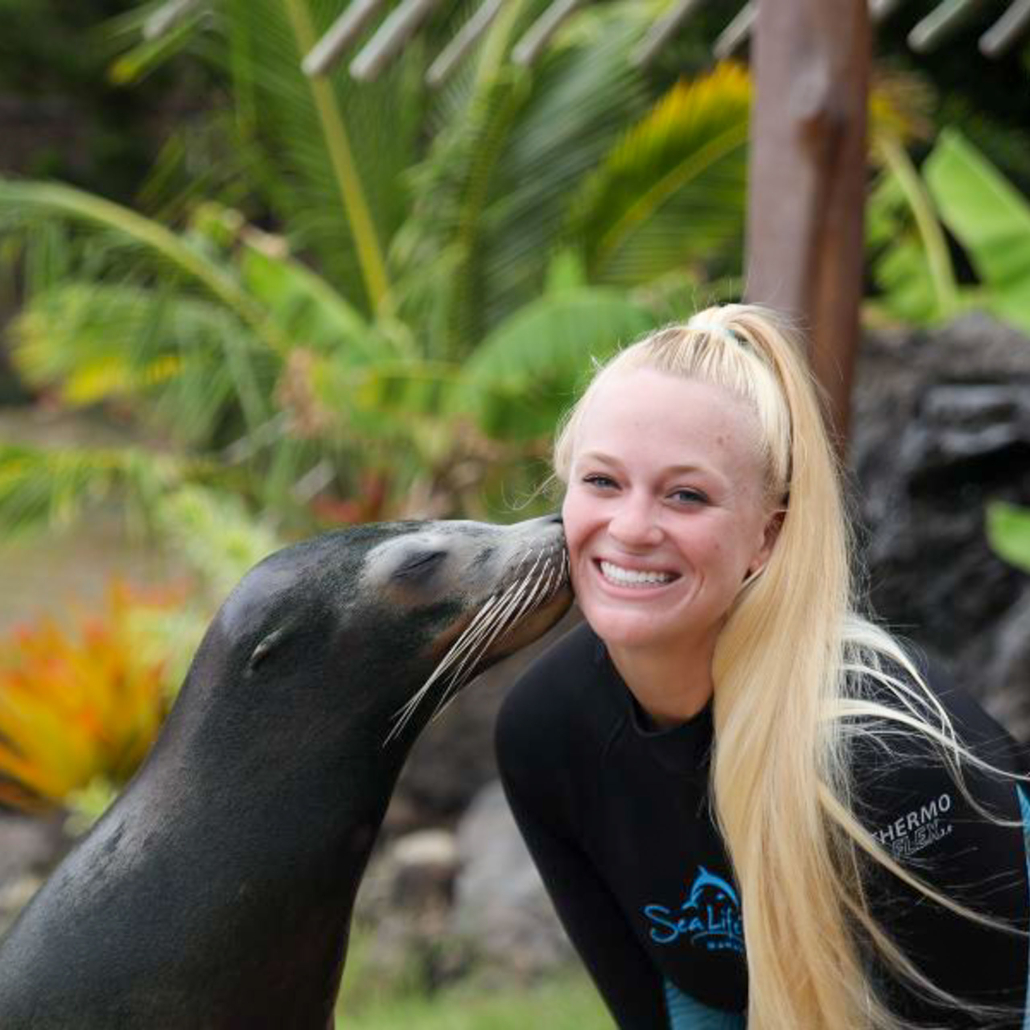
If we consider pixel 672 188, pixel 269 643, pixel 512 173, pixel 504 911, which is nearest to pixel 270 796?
pixel 269 643

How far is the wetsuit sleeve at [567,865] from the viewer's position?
84.7 inches

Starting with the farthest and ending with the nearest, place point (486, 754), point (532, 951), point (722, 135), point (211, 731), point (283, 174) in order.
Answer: point (283, 174) < point (722, 135) < point (486, 754) < point (532, 951) < point (211, 731)

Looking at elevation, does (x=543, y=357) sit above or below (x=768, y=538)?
above

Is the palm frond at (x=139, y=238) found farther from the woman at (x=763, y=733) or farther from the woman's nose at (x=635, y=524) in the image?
the woman's nose at (x=635, y=524)

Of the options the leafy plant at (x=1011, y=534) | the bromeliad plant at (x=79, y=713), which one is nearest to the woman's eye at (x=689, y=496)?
the leafy plant at (x=1011, y=534)

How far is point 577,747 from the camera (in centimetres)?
212

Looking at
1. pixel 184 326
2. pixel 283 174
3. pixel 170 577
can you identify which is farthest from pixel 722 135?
pixel 170 577

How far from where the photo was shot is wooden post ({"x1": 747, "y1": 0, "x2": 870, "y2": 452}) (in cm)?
320

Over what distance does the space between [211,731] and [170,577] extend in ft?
27.2

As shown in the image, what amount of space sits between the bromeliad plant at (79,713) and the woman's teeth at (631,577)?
4.73 m

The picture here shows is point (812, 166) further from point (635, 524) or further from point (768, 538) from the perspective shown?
point (635, 524)

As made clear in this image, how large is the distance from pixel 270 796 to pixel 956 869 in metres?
0.79

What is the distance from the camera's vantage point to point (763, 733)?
1.93 meters

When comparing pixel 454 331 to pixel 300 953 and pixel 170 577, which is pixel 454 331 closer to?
pixel 170 577
